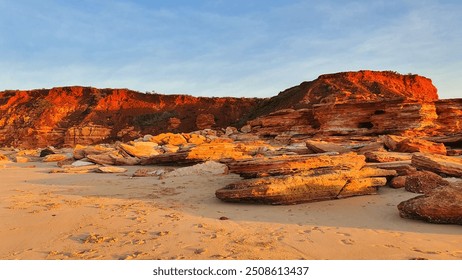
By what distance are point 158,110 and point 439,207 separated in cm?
3355

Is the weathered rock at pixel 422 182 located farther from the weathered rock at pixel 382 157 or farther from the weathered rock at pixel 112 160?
the weathered rock at pixel 112 160

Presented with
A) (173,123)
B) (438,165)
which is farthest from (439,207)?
(173,123)

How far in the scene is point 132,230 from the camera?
13.1 feet

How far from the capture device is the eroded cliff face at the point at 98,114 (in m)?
30.8

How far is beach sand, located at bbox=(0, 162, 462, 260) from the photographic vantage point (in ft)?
10.7

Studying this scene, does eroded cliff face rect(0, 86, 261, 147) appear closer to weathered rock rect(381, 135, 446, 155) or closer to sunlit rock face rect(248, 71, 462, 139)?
sunlit rock face rect(248, 71, 462, 139)

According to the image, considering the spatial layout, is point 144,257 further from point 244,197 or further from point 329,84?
point 329,84

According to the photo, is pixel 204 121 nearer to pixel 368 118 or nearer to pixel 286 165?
pixel 368 118

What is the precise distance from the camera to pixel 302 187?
5414 mm

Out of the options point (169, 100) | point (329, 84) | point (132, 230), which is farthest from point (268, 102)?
point (132, 230)

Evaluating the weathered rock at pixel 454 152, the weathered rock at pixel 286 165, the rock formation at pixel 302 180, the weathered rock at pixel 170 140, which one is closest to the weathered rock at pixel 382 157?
the rock formation at pixel 302 180

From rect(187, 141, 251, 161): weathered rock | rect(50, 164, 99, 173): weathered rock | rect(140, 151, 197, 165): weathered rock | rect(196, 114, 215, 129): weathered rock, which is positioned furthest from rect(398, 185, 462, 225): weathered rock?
rect(196, 114, 215, 129): weathered rock

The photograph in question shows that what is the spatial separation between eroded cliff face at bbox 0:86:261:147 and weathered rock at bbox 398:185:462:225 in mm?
27460
